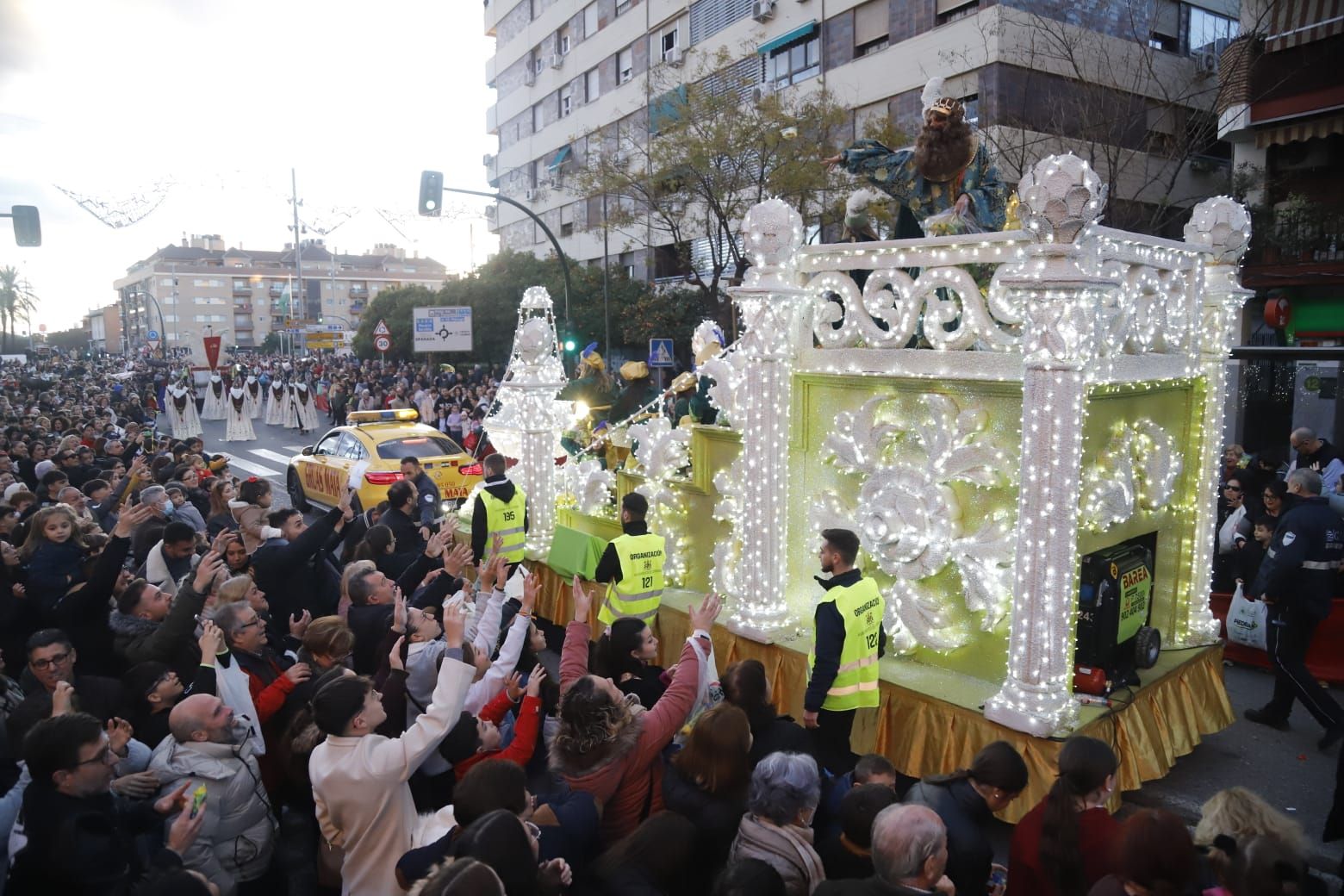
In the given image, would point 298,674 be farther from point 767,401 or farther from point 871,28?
point 871,28

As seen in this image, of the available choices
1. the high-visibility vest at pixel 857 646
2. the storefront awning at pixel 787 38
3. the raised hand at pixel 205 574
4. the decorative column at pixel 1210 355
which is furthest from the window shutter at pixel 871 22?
the raised hand at pixel 205 574

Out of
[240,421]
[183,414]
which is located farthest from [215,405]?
[240,421]

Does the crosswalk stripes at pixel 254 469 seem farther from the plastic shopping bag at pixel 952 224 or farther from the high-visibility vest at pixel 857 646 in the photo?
the high-visibility vest at pixel 857 646

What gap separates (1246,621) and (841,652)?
477 centimetres

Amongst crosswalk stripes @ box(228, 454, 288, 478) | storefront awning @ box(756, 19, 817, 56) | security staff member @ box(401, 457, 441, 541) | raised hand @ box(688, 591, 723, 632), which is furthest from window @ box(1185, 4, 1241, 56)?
raised hand @ box(688, 591, 723, 632)

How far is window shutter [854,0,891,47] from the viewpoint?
78.0 ft

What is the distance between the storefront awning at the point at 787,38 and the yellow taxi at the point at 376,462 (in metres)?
17.8

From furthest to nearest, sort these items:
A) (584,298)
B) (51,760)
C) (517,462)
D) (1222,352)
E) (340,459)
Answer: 1. (584,298)
2. (340,459)
3. (517,462)
4. (1222,352)
5. (51,760)

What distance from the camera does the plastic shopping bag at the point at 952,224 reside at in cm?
633

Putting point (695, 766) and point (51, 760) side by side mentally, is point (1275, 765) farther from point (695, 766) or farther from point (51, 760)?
point (51, 760)

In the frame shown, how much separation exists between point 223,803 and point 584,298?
2787cm

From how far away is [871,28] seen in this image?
24219 millimetres

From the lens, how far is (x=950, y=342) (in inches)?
214

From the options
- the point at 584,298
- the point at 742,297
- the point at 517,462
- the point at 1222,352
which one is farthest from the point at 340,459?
the point at 584,298
